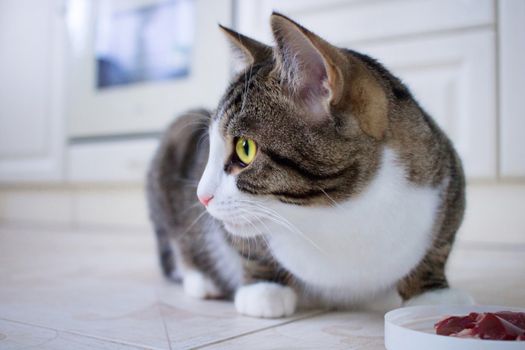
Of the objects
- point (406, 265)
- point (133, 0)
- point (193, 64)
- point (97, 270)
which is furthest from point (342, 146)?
point (133, 0)

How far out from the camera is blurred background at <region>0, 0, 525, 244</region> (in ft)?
6.35

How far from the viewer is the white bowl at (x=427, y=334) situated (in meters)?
0.66

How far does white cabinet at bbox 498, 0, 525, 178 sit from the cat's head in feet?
3.76

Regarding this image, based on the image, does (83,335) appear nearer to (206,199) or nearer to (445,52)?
(206,199)

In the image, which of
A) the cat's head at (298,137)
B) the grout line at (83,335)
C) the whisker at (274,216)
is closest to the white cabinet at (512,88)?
the cat's head at (298,137)

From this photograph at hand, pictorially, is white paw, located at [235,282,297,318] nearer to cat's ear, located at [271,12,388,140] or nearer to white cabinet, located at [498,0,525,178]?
cat's ear, located at [271,12,388,140]

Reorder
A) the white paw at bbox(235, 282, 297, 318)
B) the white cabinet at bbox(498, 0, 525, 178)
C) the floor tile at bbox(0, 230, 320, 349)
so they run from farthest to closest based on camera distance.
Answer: the white cabinet at bbox(498, 0, 525, 178) < the white paw at bbox(235, 282, 297, 318) < the floor tile at bbox(0, 230, 320, 349)

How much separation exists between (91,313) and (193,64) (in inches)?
65.1

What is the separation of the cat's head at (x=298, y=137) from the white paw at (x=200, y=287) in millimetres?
338

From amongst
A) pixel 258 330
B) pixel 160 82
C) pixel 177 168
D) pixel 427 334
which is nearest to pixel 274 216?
pixel 258 330

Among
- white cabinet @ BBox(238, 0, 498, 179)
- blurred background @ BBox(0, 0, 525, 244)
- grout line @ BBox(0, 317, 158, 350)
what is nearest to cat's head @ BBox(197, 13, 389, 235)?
grout line @ BBox(0, 317, 158, 350)

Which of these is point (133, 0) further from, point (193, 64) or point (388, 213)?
point (388, 213)

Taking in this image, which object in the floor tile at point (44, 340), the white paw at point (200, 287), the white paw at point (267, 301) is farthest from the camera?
the white paw at point (200, 287)

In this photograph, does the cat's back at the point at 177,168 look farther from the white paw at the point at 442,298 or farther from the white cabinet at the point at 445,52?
the white cabinet at the point at 445,52
